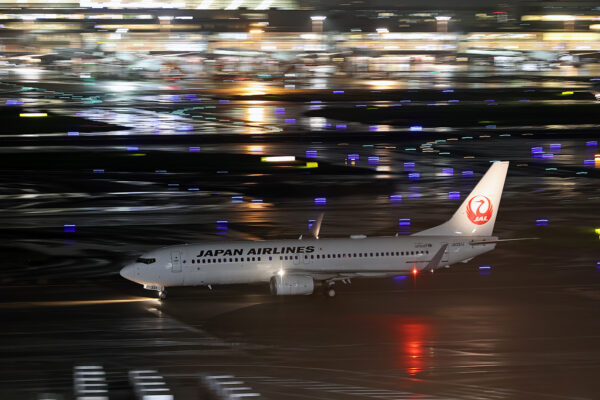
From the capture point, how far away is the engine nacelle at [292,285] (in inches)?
1812

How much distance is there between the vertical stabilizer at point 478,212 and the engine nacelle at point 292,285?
7.55 m

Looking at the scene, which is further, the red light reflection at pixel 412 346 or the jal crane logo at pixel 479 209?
the jal crane logo at pixel 479 209

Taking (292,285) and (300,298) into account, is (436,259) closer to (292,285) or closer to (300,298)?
(300,298)

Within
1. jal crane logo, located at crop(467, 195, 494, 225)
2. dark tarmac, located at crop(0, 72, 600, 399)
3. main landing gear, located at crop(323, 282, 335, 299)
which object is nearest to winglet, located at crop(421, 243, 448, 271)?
dark tarmac, located at crop(0, 72, 600, 399)

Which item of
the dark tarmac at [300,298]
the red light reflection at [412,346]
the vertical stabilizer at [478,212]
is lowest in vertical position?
the red light reflection at [412,346]

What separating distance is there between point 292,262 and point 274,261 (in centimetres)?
96

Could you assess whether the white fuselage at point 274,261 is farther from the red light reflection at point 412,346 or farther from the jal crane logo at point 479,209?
the red light reflection at point 412,346

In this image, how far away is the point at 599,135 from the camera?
11944 cm

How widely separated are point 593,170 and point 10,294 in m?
63.8

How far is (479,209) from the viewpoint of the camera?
5016cm

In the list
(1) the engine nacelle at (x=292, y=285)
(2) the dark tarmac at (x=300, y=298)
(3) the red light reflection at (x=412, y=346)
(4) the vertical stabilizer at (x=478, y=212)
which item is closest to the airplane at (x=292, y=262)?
(1) the engine nacelle at (x=292, y=285)

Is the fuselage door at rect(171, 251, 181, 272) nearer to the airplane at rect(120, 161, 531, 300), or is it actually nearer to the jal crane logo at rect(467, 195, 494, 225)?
the airplane at rect(120, 161, 531, 300)

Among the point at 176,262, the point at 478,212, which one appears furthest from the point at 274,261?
the point at 478,212

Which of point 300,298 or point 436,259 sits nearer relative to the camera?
point 300,298
